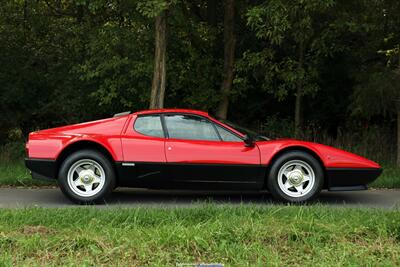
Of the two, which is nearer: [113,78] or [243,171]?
[243,171]

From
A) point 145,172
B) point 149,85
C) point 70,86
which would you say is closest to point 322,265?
point 145,172

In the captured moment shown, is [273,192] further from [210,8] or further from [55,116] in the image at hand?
[55,116]

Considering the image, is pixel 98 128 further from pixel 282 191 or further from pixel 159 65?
pixel 159 65

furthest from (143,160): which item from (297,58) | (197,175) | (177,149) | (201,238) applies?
(297,58)

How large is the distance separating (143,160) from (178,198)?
1.07 meters

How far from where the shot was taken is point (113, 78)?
46.8 feet

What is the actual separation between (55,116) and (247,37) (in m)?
6.30

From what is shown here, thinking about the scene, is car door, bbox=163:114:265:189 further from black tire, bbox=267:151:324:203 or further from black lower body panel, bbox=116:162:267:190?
black tire, bbox=267:151:324:203

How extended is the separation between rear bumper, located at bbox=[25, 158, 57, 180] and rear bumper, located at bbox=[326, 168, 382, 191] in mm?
4009

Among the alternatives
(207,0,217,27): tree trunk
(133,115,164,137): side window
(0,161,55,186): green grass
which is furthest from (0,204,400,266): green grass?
(207,0,217,27): tree trunk

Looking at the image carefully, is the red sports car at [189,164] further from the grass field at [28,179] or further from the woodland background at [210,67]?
the woodland background at [210,67]

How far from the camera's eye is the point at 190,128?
26.6 ft

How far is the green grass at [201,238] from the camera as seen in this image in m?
4.90

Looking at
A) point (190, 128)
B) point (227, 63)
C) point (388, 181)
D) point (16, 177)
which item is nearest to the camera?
point (190, 128)
